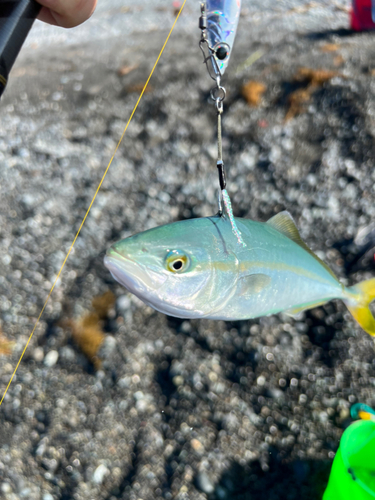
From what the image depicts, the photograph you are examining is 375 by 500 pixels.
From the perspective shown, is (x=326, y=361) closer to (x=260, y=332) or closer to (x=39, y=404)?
(x=260, y=332)

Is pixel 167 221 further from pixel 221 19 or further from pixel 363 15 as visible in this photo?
pixel 363 15

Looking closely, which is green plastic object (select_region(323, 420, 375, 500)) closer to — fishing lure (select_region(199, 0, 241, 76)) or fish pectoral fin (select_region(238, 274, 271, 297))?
fish pectoral fin (select_region(238, 274, 271, 297))

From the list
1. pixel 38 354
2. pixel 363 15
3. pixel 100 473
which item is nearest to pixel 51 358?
pixel 38 354

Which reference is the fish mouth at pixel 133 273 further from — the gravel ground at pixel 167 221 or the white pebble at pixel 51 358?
the white pebble at pixel 51 358

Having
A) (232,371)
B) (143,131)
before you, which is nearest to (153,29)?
(143,131)

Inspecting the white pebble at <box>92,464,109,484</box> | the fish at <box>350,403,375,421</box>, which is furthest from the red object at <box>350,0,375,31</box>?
the white pebble at <box>92,464,109,484</box>
